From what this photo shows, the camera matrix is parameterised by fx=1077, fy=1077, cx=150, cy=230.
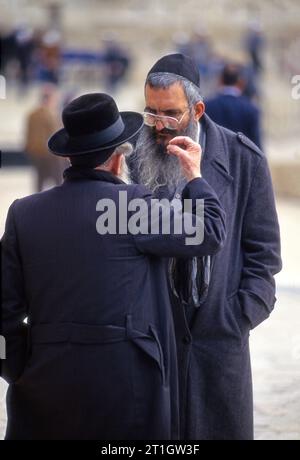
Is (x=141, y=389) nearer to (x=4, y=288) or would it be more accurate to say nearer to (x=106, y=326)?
(x=106, y=326)

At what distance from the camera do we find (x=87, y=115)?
3111 mm

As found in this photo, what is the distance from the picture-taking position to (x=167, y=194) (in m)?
3.55

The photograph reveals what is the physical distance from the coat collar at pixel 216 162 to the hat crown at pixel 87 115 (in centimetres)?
52

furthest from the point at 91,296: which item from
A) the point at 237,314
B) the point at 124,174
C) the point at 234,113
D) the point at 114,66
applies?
the point at 114,66

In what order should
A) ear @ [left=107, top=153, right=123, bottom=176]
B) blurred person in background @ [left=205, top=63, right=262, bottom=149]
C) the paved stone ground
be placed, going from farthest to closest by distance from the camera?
1. blurred person in background @ [left=205, top=63, right=262, bottom=149]
2. the paved stone ground
3. ear @ [left=107, top=153, right=123, bottom=176]

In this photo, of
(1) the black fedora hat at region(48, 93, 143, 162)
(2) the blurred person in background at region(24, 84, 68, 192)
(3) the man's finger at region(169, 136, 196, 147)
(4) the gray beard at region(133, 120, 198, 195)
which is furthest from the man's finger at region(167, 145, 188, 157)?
(2) the blurred person in background at region(24, 84, 68, 192)

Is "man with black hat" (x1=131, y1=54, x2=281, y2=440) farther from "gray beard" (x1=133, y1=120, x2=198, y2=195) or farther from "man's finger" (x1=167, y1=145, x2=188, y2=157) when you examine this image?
"man's finger" (x1=167, y1=145, x2=188, y2=157)

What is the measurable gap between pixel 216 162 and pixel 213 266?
1.13ft

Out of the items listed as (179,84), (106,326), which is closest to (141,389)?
(106,326)

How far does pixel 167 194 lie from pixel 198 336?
1.57ft

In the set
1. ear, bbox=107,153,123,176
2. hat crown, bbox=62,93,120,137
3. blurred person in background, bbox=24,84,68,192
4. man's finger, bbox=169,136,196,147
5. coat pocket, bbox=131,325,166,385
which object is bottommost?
coat pocket, bbox=131,325,166,385

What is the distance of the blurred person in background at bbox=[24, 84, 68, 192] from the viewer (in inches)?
489

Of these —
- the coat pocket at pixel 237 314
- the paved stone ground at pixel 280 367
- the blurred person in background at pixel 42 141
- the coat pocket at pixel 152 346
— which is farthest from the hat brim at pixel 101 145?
the blurred person in background at pixel 42 141

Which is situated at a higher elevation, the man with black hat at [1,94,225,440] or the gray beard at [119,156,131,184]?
the gray beard at [119,156,131,184]
